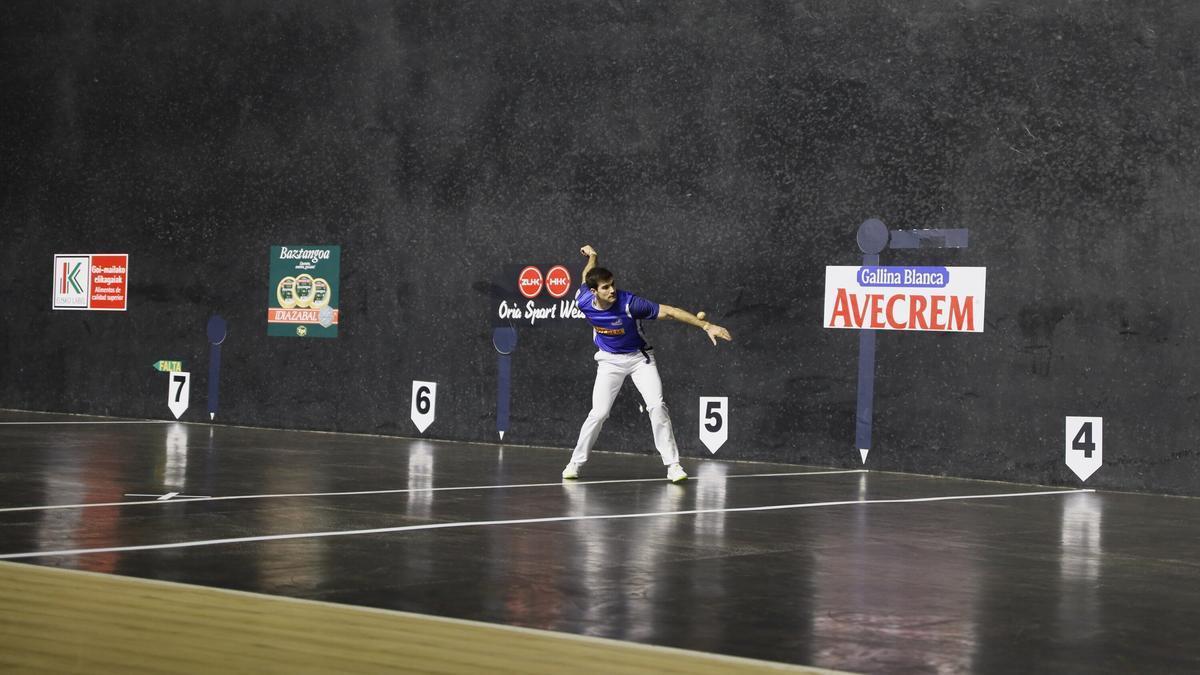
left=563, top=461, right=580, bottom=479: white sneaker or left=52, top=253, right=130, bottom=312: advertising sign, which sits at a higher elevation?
left=52, top=253, right=130, bottom=312: advertising sign

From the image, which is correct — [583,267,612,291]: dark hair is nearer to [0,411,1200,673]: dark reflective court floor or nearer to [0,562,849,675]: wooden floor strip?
[0,411,1200,673]: dark reflective court floor

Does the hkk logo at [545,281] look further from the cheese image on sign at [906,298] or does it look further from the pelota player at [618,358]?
the pelota player at [618,358]

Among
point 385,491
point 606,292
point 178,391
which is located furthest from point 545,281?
point 385,491

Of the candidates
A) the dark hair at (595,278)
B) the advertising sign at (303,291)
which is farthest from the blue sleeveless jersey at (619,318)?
the advertising sign at (303,291)

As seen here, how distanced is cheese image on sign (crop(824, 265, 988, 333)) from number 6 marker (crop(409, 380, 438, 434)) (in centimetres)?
403

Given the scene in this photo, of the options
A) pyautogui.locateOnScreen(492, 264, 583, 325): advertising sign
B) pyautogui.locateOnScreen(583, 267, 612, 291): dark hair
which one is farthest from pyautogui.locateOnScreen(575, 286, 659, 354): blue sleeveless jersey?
pyautogui.locateOnScreen(492, 264, 583, 325): advertising sign

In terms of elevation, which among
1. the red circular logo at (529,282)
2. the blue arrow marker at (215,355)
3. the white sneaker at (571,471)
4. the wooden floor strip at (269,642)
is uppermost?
the red circular logo at (529,282)

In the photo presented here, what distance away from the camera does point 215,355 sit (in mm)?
15984

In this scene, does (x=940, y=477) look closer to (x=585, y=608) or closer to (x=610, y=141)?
(x=610, y=141)

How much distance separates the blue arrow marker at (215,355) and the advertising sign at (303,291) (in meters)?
0.59

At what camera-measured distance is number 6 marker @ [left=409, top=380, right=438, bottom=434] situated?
14.6 meters

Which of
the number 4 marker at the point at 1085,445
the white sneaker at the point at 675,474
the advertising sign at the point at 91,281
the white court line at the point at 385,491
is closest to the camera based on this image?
the white court line at the point at 385,491

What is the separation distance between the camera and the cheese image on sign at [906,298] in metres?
11.9

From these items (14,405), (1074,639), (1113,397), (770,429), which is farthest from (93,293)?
(1074,639)
